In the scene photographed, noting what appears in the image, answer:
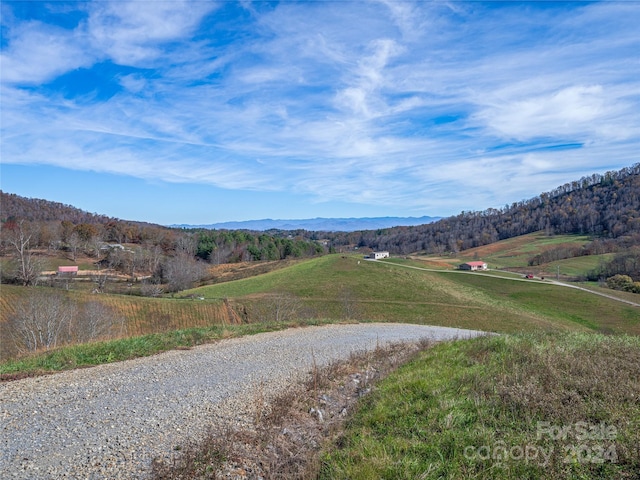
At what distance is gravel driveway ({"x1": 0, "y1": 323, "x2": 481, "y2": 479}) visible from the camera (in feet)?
16.0

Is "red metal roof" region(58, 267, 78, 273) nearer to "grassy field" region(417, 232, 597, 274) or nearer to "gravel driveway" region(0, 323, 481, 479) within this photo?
"gravel driveway" region(0, 323, 481, 479)

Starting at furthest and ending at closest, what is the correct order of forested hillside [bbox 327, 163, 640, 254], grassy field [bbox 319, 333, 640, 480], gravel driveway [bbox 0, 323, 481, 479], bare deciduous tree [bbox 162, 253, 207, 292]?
forested hillside [bbox 327, 163, 640, 254]
bare deciduous tree [bbox 162, 253, 207, 292]
gravel driveway [bbox 0, 323, 481, 479]
grassy field [bbox 319, 333, 640, 480]

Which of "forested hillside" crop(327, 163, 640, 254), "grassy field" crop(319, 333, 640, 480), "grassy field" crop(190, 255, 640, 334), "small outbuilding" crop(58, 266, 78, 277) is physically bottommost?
"grassy field" crop(190, 255, 640, 334)

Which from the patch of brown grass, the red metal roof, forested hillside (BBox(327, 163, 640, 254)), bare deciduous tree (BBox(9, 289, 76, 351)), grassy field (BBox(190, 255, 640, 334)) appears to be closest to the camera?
the patch of brown grass

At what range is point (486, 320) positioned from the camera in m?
37.9

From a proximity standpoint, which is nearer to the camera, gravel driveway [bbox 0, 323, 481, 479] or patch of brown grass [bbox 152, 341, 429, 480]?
patch of brown grass [bbox 152, 341, 429, 480]

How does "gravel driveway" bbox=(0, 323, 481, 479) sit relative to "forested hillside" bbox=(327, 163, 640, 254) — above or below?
below

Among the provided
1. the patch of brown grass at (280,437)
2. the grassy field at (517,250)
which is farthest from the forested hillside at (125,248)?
the patch of brown grass at (280,437)

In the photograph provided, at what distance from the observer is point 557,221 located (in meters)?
155

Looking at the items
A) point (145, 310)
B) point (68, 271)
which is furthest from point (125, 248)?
point (145, 310)

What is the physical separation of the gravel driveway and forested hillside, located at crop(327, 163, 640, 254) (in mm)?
145594

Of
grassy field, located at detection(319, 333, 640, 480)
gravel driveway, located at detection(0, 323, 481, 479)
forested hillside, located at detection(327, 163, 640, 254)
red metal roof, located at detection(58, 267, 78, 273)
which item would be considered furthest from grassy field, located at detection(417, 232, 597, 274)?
grassy field, located at detection(319, 333, 640, 480)

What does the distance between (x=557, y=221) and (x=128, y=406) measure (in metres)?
182

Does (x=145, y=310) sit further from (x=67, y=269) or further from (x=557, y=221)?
(x=557, y=221)
